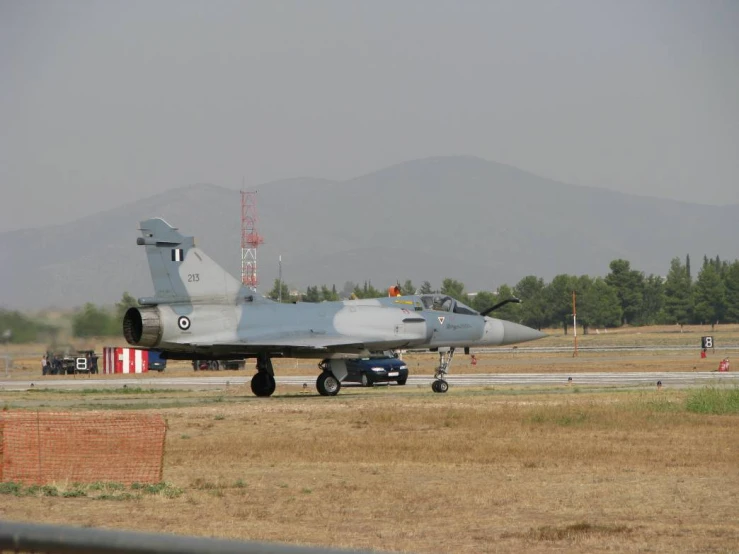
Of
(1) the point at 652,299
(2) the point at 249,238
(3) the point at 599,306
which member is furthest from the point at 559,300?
(2) the point at 249,238

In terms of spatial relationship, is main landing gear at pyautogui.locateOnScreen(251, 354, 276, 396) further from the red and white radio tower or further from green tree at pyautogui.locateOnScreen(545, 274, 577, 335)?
green tree at pyautogui.locateOnScreen(545, 274, 577, 335)

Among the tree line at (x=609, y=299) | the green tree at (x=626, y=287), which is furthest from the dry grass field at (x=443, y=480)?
the green tree at (x=626, y=287)

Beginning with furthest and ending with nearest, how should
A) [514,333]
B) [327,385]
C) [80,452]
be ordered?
[514,333]
[327,385]
[80,452]

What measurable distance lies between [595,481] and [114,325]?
96.7 ft

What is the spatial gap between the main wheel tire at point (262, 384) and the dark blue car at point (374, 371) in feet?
23.6

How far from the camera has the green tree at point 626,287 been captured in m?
156

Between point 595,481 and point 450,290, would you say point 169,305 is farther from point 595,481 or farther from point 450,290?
point 450,290

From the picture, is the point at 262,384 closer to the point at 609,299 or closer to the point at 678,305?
the point at 609,299

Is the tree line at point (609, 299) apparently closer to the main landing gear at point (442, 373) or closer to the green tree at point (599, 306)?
the green tree at point (599, 306)

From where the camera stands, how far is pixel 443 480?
16.6 m

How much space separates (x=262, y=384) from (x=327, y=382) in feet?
7.14

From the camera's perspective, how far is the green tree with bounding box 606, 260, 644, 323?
A: 512 ft

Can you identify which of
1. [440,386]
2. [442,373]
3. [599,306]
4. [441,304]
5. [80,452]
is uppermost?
[599,306]

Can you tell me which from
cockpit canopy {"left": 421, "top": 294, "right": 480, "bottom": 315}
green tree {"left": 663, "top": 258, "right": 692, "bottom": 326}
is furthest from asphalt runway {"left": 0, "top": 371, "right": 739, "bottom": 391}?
green tree {"left": 663, "top": 258, "right": 692, "bottom": 326}
